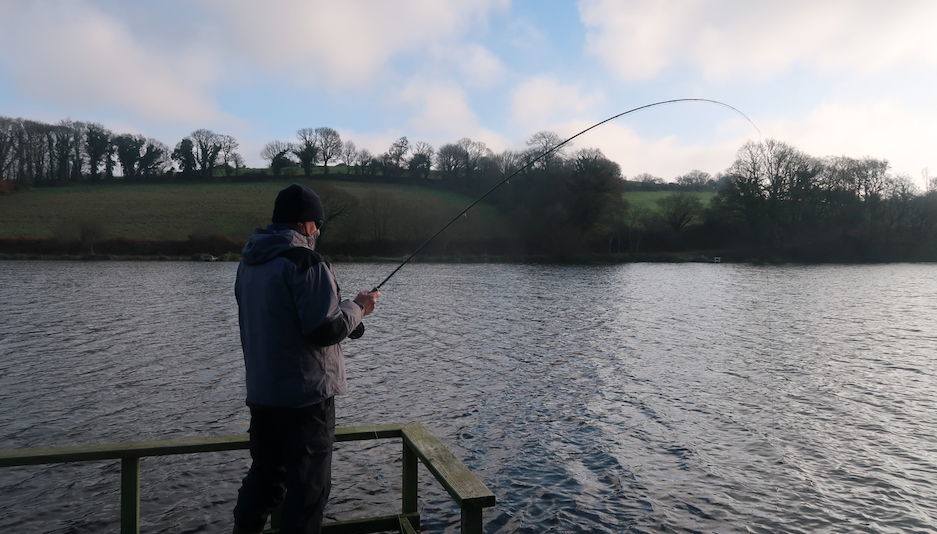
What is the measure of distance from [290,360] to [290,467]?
1.91ft

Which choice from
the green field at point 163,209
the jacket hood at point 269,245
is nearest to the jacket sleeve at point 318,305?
the jacket hood at point 269,245


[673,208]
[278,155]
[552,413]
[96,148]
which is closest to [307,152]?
[278,155]

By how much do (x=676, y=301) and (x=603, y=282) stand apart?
35.3ft

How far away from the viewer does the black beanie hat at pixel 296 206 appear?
11.4 feet

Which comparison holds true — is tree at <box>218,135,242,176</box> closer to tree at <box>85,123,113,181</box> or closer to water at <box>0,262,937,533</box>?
tree at <box>85,123,113,181</box>

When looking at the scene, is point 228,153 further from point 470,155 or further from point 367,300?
point 367,300

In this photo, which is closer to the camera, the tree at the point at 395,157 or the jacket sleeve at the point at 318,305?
the jacket sleeve at the point at 318,305

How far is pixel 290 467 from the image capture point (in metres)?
3.31

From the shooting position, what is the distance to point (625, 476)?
7137 millimetres

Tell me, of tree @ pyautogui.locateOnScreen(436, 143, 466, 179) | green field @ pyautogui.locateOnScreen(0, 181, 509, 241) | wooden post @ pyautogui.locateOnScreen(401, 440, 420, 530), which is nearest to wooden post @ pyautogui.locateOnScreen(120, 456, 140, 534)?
wooden post @ pyautogui.locateOnScreen(401, 440, 420, 530)

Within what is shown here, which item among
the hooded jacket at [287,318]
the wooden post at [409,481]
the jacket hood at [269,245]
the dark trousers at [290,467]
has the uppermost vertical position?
the jacket hood at [269,245]

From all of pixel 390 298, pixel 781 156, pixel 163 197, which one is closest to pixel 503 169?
pixel 781 156

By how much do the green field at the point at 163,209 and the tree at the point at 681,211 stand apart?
19.7 meters

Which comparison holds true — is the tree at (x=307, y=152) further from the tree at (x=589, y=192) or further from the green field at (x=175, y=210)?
the tree at (x=589, y=192)
